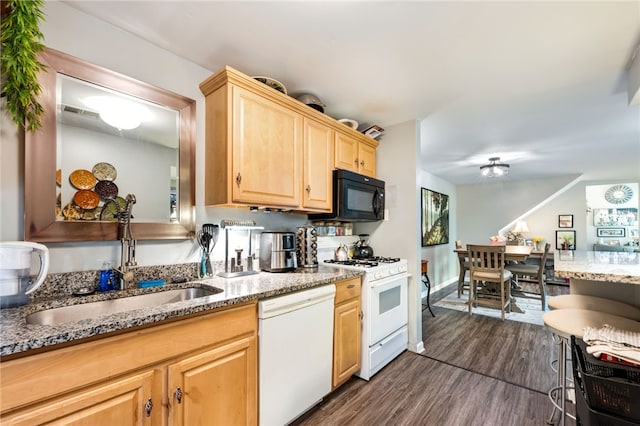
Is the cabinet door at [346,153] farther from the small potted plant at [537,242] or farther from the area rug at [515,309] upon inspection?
the small potted plant at [537,242]

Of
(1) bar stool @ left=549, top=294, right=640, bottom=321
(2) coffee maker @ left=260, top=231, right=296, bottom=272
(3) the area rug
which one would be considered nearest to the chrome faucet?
(2) coffee maker @ left=260, top=231, right=296, bottom=272

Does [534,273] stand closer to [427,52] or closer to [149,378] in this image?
[427,52]

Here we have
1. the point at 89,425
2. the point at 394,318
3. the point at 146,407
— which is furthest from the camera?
the point at 394,318

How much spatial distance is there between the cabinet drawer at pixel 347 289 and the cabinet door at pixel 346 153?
1.03 m

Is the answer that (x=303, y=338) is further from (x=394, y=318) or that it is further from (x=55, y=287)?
(x=55, y=287)

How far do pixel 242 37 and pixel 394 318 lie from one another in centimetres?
245

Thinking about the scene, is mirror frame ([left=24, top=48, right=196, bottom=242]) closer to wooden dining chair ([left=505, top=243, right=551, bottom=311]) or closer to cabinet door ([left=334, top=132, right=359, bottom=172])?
cabinet door ([left=334, top=132, right=359, bottom=172])

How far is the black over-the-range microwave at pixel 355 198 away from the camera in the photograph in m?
2.49

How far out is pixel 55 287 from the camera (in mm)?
1350

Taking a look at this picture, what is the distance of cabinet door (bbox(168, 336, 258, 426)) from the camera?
1.20m

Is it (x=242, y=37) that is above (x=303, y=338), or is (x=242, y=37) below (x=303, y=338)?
above

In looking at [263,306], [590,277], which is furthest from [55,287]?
[590,277]

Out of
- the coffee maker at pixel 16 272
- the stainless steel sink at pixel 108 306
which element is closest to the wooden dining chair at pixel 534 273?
the stainless steel sink at pixel 108 306

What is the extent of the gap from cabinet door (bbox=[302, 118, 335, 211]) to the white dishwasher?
76 centimetres
